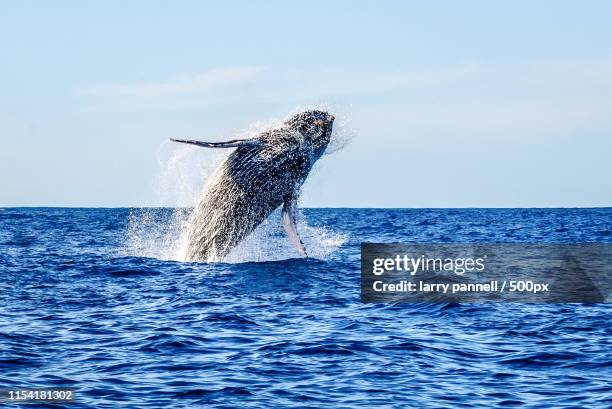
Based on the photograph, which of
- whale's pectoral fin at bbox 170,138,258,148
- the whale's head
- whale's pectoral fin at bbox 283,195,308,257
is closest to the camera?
whale's pectoral fin at bbox 170,138,258,148

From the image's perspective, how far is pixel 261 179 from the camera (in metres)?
21.3

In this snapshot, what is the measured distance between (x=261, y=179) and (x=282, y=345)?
802cm

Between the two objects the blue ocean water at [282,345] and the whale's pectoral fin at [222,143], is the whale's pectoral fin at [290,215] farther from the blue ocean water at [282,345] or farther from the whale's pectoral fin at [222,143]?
the whale's pectoral fin at [222,143]

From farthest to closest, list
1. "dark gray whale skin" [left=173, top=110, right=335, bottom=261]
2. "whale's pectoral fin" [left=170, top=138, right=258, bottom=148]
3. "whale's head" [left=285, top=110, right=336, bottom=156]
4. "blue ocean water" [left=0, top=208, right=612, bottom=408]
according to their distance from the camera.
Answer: "whale's head" [left=285, top=110, right=336, bottom=156]
"dark gray whale skin" [left=173, top=110, right=335, bottom=261]
"whale's pectoral fin" [left=170, top=138, right=258, bottom=148]
"blue ocean water" [left=0, top=208, right=612, bottom=408]

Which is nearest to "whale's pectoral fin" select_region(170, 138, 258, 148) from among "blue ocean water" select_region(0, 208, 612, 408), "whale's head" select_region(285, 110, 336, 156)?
"whale's head" select_region(285, 110, 336, 156)

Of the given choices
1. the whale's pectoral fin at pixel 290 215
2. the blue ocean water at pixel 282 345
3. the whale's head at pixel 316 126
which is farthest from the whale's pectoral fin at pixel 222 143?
the blue ocean water at pixel 282 345

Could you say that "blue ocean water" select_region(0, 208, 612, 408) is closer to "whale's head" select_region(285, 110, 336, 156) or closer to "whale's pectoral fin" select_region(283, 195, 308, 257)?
"whale's pectoral fin" select_region(283, 195, 308, 257)

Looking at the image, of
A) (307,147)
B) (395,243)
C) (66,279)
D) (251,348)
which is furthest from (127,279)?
(395,243)

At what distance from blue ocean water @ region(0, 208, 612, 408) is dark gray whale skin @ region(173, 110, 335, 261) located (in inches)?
44.6

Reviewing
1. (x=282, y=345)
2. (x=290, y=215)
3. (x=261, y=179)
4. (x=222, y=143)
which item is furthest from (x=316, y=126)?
(x=282, y=345)

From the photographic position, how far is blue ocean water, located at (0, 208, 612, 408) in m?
11.3

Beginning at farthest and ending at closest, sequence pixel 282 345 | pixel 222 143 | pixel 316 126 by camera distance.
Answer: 1. pixel 316 126
2. pixel 222 143
3. pixel 282 345

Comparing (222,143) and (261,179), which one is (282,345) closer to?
(222,143)

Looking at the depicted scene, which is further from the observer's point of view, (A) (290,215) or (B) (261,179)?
(A) (290,215)
